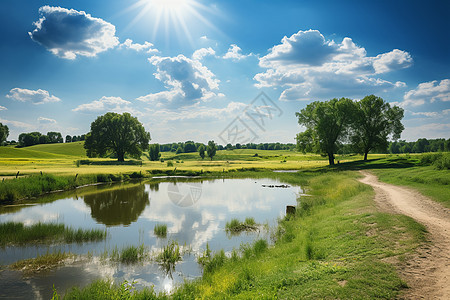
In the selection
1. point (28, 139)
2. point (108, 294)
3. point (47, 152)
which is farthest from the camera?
point (28, 139)

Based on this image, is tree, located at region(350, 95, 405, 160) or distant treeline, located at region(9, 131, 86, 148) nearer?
tree, located at region(350, 95, 405, 160)

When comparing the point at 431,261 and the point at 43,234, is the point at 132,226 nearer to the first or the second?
the point at 43,234

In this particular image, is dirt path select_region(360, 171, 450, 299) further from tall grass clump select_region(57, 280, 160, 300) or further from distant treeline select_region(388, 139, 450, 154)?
distant treeline select_region(388, 139, 450, 154)

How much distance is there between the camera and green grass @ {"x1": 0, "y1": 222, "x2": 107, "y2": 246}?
48.0 ft

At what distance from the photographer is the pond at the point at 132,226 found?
400 inches

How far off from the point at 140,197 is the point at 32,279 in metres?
20.6

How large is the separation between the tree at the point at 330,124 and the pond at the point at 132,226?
105 feet

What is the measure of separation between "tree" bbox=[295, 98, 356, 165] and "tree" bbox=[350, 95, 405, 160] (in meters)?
3.47

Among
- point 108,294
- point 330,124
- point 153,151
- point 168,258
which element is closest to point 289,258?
point 168,258

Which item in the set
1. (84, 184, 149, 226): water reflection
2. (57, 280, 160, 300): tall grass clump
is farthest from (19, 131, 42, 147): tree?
(57, 280, 160, 300): tall grass clump

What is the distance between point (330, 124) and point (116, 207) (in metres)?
49.1

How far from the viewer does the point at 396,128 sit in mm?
61281

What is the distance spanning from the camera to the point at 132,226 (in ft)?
59.9

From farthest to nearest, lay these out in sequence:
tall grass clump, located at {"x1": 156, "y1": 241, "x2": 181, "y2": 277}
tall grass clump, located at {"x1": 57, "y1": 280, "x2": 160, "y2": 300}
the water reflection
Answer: the water reflection < tall grass clump, located at {"x1": 156, "y1": 241, "x2": 181, "y2": 277} < tall grass clump, located at {"x1": 57, "y1": 280, "x2": 160, "y2": 300}
